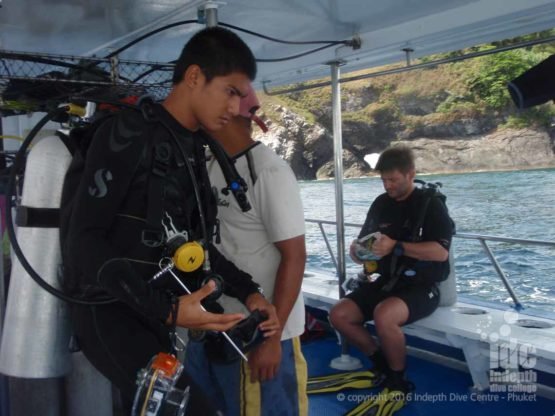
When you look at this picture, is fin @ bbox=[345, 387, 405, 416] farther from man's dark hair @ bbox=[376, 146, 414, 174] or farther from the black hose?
the black hose

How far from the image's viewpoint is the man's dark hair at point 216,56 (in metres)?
1.34

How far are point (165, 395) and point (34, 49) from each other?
8.62 ft

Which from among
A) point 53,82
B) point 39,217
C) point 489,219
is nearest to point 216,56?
point 39,217

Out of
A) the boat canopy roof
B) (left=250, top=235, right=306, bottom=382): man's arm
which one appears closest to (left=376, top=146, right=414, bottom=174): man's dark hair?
the boat canopy roof

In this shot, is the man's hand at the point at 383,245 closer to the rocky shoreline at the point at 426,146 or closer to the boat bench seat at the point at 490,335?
the boat bench seat at the point at 490,335

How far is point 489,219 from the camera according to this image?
18250mm

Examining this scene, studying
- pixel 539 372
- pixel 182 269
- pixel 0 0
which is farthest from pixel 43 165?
pixel 539 372

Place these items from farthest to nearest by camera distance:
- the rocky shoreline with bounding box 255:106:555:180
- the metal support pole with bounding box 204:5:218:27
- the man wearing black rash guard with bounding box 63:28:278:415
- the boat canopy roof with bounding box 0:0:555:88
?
the rocky shoreline with bounding box 255:106:555:180 < the boat canopy roof with bounding box 0:0:555:88 < the metal support pole with bounding box 204:5:218:27 < the man wearing black rash guard with bounding box 63:28:278:415

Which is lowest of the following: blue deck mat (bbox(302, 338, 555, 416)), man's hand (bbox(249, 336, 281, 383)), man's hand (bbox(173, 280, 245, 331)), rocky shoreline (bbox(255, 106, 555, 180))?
blue deck mat (bbox(302, 338, 555, 416))

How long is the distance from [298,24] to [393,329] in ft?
5.40

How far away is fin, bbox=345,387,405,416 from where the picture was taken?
274 cm

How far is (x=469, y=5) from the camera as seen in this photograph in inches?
93.7

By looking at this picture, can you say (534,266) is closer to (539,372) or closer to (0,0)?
(539,372)

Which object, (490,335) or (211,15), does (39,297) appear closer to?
(211,15)
